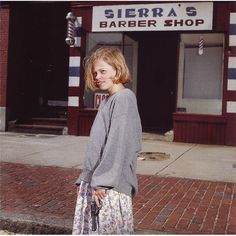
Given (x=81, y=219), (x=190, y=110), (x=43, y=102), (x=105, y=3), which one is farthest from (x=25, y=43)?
(x=81, y=219)

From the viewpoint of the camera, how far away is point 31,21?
46.2ft

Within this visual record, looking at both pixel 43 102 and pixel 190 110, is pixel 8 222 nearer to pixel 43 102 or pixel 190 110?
pixel 190 110

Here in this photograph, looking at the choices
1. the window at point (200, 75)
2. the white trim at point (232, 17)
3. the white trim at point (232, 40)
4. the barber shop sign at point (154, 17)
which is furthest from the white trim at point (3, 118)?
the white trim at point (232, 17)

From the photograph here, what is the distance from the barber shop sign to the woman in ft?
29.5

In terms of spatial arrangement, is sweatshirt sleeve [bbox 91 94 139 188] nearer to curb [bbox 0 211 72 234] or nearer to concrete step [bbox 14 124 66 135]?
curb [bbox 0 211 72 234]

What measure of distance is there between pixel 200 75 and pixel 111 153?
9.51 m

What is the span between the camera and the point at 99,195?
2.76m

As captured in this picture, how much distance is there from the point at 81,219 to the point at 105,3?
10.1 meters

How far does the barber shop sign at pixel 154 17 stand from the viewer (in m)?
11.4

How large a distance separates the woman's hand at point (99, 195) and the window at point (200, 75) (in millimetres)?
9220

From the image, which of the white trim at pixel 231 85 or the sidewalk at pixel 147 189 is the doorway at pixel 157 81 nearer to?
the white trim at pixel 231 85

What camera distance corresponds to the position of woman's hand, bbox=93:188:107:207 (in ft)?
9.00

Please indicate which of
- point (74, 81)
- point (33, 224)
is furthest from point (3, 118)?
point (33, 224)

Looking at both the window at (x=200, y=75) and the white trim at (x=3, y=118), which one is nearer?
the window at (x=200, y=75)
